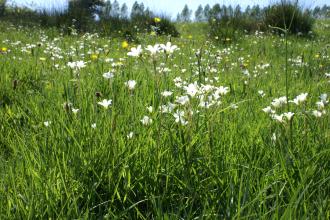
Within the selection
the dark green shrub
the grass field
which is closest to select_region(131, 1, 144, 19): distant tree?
the dark green shrub

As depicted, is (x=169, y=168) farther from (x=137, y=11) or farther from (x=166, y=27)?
(x=137, y=11)

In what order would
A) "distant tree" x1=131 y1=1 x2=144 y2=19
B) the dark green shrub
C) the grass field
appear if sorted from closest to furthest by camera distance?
the grass field
the dark green shrub
"distant tree" x1=131 y1=1 x2=144 y2=19

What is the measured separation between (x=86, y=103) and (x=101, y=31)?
8589mm

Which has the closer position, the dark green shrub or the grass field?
the grass field

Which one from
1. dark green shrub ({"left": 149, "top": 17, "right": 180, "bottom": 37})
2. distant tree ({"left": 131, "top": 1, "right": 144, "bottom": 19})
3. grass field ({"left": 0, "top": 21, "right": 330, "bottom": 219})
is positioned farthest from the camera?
distant tree ({"left": 131, "top": 1, "right": 144, "bottom": 19})

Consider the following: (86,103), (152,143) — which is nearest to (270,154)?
(152,143)

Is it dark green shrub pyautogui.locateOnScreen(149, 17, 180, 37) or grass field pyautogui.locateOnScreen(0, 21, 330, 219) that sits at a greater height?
grass field pyautogui.locateOnScreen(0, 21, 330, 219)

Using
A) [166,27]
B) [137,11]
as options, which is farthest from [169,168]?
[137,11]

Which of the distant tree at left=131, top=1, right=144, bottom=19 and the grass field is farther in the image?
the distant tree at left=131, top=1, right=144, bottom=19

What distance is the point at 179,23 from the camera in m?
15.5

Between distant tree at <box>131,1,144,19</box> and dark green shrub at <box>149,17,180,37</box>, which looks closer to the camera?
dark green shrub at <box>149,17,180,37</box>

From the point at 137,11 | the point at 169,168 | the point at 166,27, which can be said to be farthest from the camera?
the point at 137,11

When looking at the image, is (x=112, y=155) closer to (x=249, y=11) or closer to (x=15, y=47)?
(x=15, y=47)

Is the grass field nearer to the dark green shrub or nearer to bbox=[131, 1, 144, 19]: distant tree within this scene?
the dark green shrub
